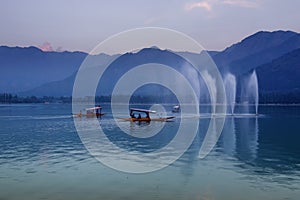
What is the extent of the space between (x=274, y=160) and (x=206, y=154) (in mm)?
7178

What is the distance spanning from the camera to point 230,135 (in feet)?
184

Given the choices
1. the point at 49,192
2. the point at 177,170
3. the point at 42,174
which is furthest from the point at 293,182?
the point at 42,174

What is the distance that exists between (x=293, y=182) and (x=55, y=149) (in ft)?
90.0

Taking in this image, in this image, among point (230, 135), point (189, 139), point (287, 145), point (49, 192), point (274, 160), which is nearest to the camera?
point (49, 192)

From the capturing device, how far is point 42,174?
27.6 meters

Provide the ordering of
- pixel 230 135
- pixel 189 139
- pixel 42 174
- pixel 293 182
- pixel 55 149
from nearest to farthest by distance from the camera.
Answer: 1. pixel 293 182
2. pixel 42 174
3. pixel 55 149
4. pixel 189 139
5. pixel 230 135

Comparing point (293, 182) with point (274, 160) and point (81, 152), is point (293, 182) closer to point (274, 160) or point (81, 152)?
point (274, 160)

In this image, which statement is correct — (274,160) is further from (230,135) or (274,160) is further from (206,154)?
(230,135)

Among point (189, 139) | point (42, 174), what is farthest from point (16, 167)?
point (189, 139)

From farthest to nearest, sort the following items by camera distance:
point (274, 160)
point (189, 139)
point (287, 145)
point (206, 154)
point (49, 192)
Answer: point (189, 139) < point (287, 145) < point (206, 154) < point (274, 160) < point (49, 192)

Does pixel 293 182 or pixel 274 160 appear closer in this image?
pixel 293 182

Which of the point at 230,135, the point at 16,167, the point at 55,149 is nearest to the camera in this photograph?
the point at 16,167

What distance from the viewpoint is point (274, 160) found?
34.0m

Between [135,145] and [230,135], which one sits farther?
[230,135]
